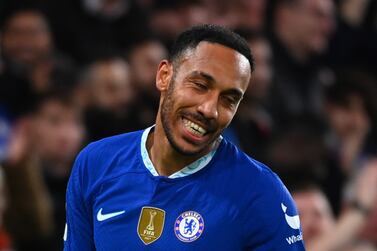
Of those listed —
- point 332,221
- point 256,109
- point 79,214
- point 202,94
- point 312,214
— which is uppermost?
point 202,94

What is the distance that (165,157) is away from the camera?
12.1ft

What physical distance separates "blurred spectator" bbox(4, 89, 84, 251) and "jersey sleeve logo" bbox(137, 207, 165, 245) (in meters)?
2.49

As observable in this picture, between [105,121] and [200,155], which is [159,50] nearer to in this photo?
[105,121]

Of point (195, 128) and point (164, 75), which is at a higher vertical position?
point (164, 75)

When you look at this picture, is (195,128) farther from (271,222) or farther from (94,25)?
(94,25)

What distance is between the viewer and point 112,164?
146 inches

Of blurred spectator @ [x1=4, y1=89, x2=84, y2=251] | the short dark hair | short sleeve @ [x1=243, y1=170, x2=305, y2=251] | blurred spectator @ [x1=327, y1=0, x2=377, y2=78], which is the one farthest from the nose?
blurred spectator @ [x1=327, y1=0, x2=377, y2=78]

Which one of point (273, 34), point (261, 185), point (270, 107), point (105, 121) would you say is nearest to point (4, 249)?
Result: point (105, 121)

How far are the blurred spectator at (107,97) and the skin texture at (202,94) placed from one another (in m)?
3.33

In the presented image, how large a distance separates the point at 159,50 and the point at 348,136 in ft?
5.04

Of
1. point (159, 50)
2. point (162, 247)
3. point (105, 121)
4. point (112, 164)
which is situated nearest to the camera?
point (162, 247)

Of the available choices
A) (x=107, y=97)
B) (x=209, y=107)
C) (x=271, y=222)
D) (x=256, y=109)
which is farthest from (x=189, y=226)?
(x=256, y=109)

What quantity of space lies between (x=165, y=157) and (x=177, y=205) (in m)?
0.22

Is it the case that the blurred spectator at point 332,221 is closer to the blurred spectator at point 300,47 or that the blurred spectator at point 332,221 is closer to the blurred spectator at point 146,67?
the blurred spectator at point 146,67
